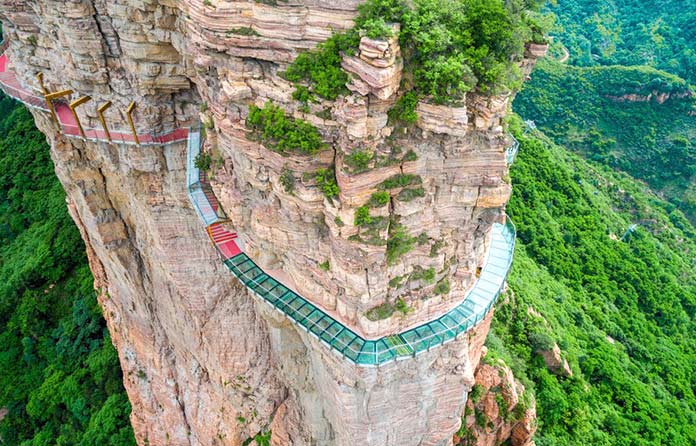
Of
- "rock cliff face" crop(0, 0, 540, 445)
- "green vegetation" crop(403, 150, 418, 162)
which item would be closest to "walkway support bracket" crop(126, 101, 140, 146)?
"rock cliff face" crop(0, 0, 540, 445)

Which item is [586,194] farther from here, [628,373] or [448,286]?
[448,286]

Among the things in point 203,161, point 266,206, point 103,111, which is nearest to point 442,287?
→ point 266,206

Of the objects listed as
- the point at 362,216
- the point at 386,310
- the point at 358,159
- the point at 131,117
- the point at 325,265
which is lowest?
the point at 386,310

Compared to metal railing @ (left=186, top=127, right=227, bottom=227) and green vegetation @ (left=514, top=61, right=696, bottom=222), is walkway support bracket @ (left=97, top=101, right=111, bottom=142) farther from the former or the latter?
green vegetation @ (left=514, top=61, right=696, bottom=222)

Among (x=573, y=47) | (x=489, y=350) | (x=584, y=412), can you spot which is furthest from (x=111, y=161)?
(x=573, y=47)

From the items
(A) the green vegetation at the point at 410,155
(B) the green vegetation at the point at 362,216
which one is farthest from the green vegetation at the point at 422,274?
(A) the green vegetation at the point at 410,155

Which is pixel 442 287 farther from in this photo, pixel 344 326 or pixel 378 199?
pixel 378 199
